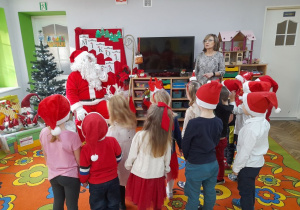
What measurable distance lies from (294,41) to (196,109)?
366cm

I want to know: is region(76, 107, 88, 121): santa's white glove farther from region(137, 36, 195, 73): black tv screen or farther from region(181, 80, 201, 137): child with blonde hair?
region(137, 36, 195, 73): black tv screen

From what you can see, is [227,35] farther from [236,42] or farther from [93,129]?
[93,129]

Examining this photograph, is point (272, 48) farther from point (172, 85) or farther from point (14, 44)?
point (14, 44)

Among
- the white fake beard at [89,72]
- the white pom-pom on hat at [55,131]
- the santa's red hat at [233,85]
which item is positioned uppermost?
the white fake beard at [89,72]

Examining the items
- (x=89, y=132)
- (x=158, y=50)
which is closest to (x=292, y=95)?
(x=158, y=50)

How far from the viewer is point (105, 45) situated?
14.1 feet

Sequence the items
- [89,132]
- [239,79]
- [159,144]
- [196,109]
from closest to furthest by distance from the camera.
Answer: [89,132] → [159,144] → [196,109] → [239,79]

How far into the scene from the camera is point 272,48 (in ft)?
13.8

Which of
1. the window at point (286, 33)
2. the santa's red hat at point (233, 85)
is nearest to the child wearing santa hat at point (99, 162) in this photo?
the santa's red hat at point (233, 85)

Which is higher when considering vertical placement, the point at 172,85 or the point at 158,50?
the point at 158,50

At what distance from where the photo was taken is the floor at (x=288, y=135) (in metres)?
3.19

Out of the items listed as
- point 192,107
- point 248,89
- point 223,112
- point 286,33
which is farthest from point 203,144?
point 286,33

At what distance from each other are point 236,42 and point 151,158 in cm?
354

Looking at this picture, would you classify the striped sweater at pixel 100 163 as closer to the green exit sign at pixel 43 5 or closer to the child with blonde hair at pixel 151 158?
the child with blonde hair at pixel 151 158
